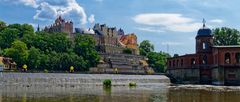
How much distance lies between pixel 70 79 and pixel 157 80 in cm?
2073

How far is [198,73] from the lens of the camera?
268ft

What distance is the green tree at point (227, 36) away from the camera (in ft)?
365

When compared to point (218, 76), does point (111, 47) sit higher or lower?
higher

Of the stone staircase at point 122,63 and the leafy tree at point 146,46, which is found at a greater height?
the leafy tree at point 146,46

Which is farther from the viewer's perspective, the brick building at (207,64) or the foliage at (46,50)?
the foliage at (46,50)

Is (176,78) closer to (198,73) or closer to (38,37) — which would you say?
(198,73)

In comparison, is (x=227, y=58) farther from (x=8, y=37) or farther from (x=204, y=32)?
(x=8, y=37)

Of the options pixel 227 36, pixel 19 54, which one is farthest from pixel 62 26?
pixel 227 36

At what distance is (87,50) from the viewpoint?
126 metres

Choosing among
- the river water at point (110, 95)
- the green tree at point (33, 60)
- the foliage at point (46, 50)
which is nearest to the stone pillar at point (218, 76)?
the river water at point (110, 95)

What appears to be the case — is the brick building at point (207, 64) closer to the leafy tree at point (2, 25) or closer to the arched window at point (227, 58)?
the arched window at point (227, 58)

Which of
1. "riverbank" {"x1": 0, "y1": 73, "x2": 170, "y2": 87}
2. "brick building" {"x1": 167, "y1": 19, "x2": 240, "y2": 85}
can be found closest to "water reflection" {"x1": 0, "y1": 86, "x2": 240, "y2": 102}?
"riverbank" {"x1": 0, "y1": 73, "x2": 170, "y2": 87}

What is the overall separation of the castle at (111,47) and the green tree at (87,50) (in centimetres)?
237

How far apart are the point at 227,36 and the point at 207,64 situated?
33.0m
